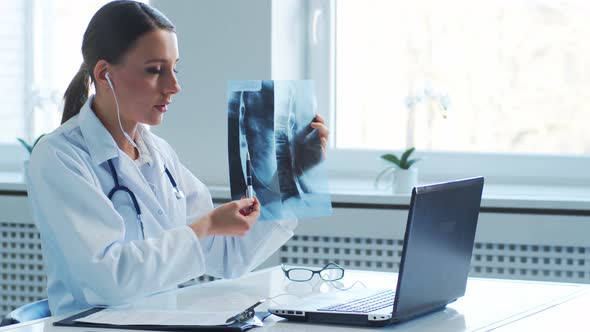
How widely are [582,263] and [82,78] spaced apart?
171 cm

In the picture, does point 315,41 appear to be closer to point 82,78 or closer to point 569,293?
point 82,78

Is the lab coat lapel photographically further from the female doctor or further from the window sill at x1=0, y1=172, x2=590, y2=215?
the window sill at x1=0, y1=172, x2=590, y2=215

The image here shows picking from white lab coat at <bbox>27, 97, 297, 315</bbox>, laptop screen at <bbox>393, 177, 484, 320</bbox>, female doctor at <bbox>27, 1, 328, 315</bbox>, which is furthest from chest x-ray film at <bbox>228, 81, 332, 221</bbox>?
laptop screen at <bbox>393, 177, 484, 320</bbox>

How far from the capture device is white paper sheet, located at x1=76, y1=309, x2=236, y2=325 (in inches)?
64.5

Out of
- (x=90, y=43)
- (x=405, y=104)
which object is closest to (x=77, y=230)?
(x=90, y=43)

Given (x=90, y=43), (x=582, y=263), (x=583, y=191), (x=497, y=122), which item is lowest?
(x=582, y=263)

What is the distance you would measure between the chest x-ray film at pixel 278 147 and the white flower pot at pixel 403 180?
1.07 m

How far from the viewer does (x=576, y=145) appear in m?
3.28

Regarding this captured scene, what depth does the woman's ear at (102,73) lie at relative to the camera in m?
2.06

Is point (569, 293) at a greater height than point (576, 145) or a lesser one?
lesser

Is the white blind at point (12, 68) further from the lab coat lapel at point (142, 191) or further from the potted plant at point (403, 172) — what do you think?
the lab coat lapel at point (142, 191)

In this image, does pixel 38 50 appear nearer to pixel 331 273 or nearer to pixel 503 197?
pixel 503 197

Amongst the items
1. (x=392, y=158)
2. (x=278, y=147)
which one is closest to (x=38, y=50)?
(x=392, y=158)

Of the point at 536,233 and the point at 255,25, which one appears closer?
the point at 536,233
